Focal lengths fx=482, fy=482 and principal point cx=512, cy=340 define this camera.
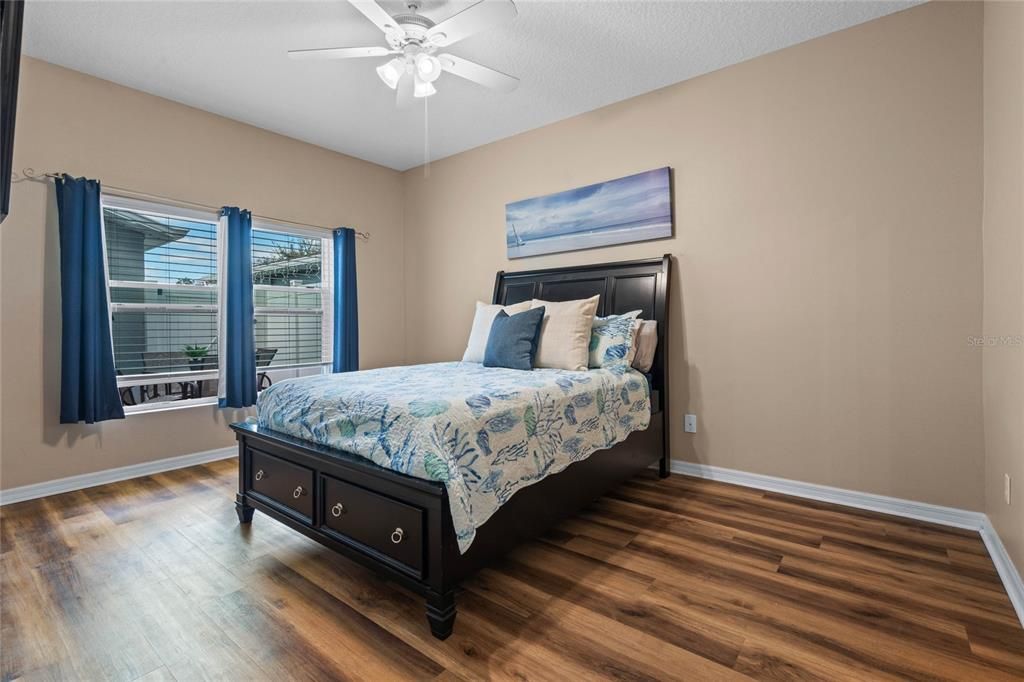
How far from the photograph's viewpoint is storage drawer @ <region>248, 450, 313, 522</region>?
7.00 ft

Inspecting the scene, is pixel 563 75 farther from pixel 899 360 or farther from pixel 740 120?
pixel 899 360

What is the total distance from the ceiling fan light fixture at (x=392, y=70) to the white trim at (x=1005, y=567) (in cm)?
341

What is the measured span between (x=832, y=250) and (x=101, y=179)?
4581 millimetres

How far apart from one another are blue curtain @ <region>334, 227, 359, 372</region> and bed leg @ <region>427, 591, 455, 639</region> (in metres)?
3.16

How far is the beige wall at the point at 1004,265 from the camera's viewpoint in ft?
5.73

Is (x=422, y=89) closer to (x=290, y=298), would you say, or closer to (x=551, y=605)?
(x=290, y=298)

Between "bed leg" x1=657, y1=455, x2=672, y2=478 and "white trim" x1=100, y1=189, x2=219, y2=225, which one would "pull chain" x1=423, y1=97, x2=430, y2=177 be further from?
"bed leg" x1=657, y1=455, x2=672, y2=478

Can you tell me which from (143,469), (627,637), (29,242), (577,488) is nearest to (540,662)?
(627,637)

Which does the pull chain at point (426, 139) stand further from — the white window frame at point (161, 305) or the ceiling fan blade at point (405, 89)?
the white window frame at point (161, 305)

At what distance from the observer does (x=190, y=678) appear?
142 centimetres

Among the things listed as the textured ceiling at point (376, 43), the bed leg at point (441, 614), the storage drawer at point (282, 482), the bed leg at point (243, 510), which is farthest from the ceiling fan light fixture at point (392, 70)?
the bed leg at point (441, 614)

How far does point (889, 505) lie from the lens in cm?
258

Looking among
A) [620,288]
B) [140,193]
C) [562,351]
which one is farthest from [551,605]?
[140,193]

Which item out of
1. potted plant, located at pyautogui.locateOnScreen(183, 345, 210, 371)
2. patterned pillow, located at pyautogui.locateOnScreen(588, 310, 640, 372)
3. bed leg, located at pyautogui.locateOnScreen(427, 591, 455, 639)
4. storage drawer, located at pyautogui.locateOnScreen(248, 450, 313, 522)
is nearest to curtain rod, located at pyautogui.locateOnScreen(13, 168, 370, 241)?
potted plant, located at pyautogui.locateOnScreen(183, 345, 210, 371)
